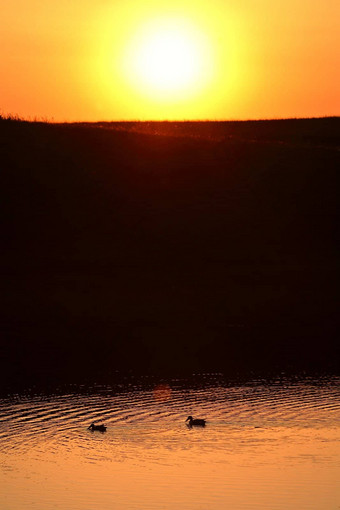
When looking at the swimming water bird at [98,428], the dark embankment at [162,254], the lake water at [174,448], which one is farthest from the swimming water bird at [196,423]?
the dark embankment at [162,254]

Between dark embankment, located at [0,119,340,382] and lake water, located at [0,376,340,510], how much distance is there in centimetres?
349

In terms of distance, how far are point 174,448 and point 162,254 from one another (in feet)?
96.8

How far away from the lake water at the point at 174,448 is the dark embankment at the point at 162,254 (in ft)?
11.5

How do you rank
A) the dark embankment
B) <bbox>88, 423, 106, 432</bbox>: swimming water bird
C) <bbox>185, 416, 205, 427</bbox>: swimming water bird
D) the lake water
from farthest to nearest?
the dark embankment < <bbox>185, 416, 205, 427</bbox>: swimming water bird < <bbox>88, 423, 106, 432</bbox>: swimming water bird < the lake water

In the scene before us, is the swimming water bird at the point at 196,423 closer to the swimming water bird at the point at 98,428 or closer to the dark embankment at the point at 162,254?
the swimming water bird at the point at 98,428

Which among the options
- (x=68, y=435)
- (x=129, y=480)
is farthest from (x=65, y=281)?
(x=129, y=480)

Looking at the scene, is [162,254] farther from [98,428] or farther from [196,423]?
[98,428]

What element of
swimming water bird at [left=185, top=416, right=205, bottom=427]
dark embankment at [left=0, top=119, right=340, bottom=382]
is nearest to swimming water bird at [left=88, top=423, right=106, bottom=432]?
swimming water bird at [left=185, top=416, right=205, bottom=427]

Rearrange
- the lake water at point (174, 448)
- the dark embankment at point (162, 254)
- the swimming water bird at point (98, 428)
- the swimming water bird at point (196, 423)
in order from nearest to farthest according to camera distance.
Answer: the lake water at point (174, 448) < the swimming water bird at point (98, 428) < the swimming water bird at point (196, 423) < the dark embankment at point (162, 254)

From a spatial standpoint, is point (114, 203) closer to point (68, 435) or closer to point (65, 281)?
point (65, 281)

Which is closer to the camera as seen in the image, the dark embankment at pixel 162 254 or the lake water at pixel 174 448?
the lake water at pixel 174 448

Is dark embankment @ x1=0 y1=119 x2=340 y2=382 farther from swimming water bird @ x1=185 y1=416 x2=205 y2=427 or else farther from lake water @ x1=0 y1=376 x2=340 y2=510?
swimming water bird @ x1=185 y1=416 x2=205 y2=427

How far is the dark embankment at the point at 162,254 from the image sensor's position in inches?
1235

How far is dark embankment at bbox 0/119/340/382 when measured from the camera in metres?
31.4
